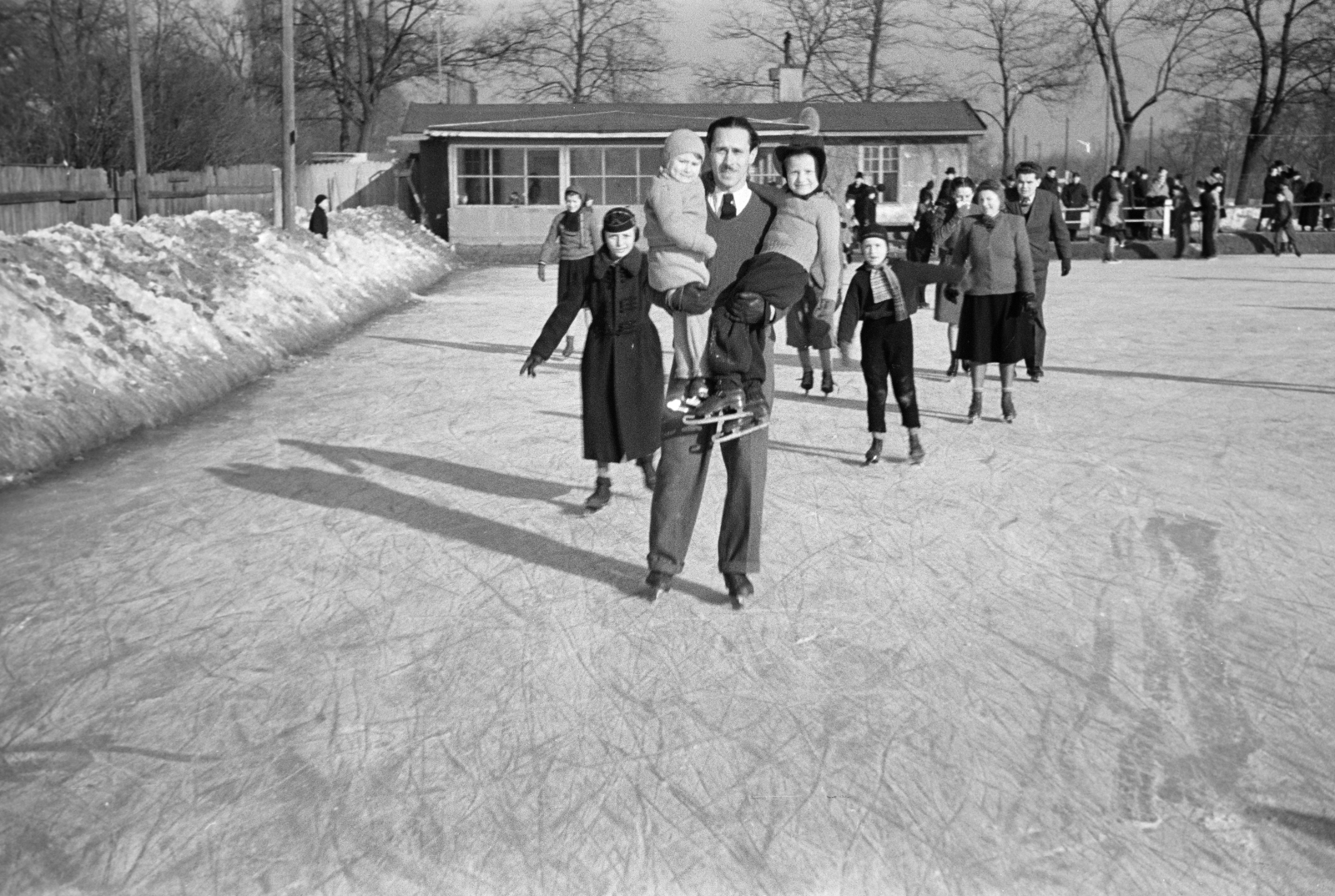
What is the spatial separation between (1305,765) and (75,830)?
3.09m

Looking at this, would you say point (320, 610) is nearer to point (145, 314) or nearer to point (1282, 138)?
point (145, 314)

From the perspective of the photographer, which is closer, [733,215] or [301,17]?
[733,215]

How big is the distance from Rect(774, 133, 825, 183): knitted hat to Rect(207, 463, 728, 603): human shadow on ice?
1.74 meters

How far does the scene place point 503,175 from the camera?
122 ft

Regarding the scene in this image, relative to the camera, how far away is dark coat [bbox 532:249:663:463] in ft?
23.8

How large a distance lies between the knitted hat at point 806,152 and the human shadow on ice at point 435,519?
68.3 inches

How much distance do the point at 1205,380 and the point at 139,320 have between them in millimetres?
8116

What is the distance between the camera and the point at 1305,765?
4.08 meters

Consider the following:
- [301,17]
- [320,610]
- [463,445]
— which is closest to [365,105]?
[301,17]

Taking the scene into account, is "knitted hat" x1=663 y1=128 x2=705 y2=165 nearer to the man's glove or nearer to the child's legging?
the man's glove

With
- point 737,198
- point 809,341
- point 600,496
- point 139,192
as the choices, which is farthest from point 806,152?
point 139,192

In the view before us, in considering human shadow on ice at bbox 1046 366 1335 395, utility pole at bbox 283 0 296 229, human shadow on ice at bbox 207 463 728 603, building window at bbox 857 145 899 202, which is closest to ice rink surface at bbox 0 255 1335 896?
human shadow on ice at bbox 207 463 728 603

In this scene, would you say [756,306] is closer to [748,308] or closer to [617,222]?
[748,308]

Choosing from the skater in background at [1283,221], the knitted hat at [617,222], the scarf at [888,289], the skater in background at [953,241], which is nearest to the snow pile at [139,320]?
the knitted hat at [617,222]
